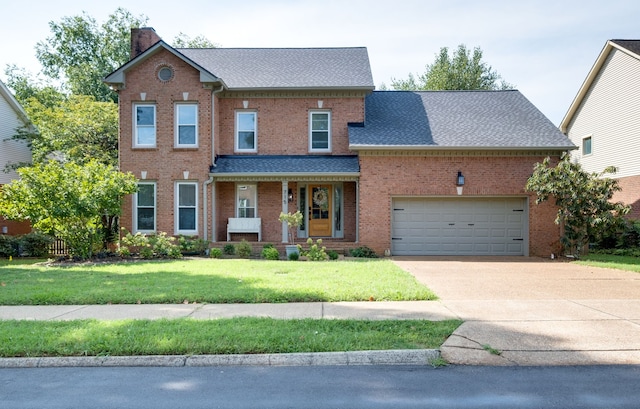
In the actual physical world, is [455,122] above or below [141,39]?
below

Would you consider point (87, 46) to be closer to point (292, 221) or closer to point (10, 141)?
point (10, 141)

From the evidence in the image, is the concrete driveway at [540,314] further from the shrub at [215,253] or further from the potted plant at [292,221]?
the shrub at [215,253]

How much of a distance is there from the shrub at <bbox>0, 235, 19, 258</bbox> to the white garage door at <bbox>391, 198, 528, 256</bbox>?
45.6 feet

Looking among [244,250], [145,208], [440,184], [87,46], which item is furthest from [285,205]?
[87,46]

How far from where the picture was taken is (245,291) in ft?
30.6

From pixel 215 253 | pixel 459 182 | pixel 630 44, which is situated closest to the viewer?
pixel 215 253

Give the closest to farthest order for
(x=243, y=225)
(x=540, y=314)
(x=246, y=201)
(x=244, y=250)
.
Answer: (x=540, y=314) < (x=244, y=250) < (x=243, y=225) < (x=246, y=201)

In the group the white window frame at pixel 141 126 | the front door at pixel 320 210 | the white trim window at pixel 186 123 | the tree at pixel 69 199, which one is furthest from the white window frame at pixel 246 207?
the tree at pixel 69 199

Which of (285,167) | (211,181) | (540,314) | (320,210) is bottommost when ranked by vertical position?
(540,314)

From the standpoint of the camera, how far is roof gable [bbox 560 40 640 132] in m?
21.9

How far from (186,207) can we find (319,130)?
5835 millimetres

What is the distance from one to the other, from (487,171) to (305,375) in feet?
46.4

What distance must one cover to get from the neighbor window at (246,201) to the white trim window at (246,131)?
1.53 meters

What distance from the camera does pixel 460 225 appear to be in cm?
1803
